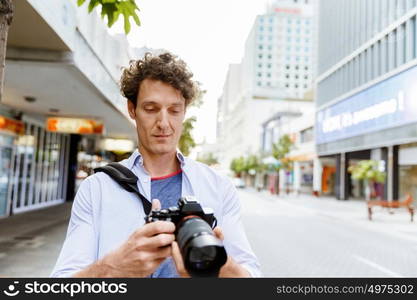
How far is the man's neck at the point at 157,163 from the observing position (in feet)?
5.81

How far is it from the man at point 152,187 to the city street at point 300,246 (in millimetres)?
2196

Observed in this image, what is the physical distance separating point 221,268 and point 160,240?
203mm

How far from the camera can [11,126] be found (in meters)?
12.8

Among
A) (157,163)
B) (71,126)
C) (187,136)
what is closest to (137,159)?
(157,163)

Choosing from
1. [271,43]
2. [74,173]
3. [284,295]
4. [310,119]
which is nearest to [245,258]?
[284,295]

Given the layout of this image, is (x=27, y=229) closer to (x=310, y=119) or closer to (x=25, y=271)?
(x=25, y=271)

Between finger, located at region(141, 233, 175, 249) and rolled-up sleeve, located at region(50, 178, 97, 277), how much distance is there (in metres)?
0.45

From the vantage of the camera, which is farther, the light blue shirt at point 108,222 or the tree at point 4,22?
the tree at point 4,22

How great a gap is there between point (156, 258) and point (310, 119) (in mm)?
40952

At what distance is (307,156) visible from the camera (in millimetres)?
41719

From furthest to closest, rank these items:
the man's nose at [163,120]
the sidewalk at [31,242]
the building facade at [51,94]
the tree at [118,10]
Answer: the building facade at [51,94], the sidewalk at [31,242], the tree at [118,10], the man's nose at [163,120]

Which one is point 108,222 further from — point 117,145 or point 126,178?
point 117,145

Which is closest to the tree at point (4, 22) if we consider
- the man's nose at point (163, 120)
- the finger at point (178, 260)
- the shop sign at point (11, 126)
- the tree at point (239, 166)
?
the man's nose at point (163, 120)

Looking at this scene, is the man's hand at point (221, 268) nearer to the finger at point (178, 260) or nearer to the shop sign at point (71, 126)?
the finger at point (178, 260)
